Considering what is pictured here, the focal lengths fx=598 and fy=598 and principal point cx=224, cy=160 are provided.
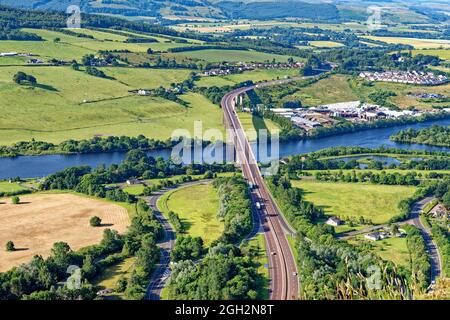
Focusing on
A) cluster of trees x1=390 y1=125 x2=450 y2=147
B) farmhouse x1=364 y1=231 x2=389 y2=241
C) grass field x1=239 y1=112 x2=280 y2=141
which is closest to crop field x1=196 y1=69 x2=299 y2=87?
grass field x1=239 y1=112 x2=280 y2=141

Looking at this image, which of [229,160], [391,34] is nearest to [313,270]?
[229,160]

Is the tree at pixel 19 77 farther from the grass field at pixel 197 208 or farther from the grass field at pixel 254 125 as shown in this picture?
the grass field at pixel 197 208

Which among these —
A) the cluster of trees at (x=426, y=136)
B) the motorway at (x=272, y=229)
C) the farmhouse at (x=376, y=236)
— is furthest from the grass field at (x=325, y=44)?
the farmhouse at (x=376, y=236)

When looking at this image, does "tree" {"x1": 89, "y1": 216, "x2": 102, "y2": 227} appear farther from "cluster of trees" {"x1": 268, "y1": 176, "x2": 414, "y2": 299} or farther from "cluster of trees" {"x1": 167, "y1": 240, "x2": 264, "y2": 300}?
"cluster of trees" {"x1": 268, "y1": 176, "x2": 414, "y2": 299}

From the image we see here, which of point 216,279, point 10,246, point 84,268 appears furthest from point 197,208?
point 216,279

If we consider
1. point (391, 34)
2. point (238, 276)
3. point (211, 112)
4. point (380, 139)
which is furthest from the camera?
point (391, 34)

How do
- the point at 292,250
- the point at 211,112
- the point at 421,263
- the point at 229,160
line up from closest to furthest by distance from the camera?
the point at 421,263
the point at 292,250
the point at 229,160
the point at 211,112

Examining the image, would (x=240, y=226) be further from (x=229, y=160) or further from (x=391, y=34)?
(x=391, y=34)
